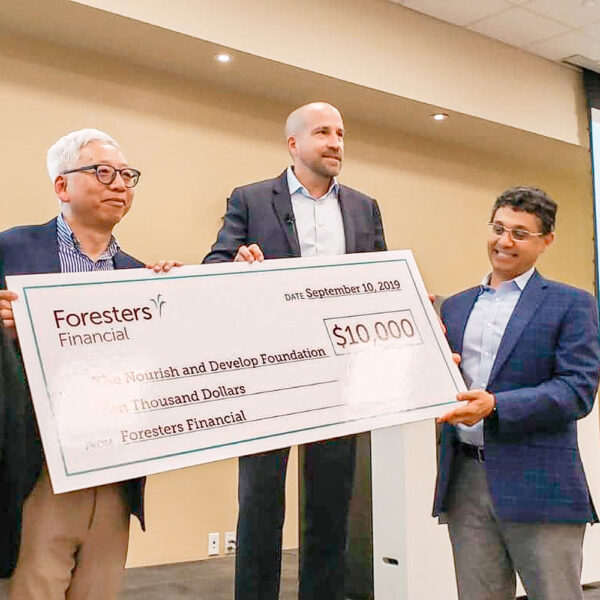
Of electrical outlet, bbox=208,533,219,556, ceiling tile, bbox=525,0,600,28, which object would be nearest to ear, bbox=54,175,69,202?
electrical outlet, bbox=208,533,219,556

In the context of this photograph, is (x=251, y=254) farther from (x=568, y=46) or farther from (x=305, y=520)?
(x=568, y=46)

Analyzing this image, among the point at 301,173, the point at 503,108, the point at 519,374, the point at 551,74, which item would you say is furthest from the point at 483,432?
the point at 551,74

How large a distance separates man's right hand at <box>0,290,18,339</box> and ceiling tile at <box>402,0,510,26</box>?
4.05 m

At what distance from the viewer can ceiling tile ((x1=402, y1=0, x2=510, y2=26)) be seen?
5.00 metres

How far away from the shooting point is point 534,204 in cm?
207

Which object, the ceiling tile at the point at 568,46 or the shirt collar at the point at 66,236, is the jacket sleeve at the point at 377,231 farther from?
the ceiling tile at the point at 568,46

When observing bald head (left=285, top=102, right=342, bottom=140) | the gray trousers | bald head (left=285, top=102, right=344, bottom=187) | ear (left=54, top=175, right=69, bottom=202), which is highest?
bald head (left=285, top=102, right=342, bottom=140)

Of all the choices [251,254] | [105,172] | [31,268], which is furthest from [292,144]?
[31,268]

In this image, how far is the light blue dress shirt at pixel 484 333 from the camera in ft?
6.72

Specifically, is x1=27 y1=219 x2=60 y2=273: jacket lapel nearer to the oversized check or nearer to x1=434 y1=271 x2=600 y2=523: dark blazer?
the oversized check

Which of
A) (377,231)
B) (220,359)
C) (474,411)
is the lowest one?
(474,411)

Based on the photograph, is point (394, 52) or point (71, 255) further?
point (394, 52)

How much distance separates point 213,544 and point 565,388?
10.0ft

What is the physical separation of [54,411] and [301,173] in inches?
45.3
